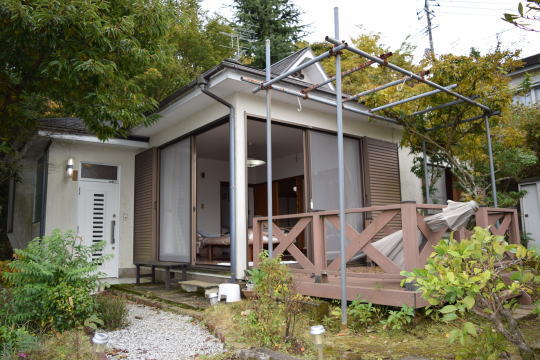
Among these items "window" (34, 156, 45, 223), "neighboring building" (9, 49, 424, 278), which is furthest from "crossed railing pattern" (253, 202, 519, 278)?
"window" (34, 156, 45, 223)

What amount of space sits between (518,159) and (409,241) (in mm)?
6088

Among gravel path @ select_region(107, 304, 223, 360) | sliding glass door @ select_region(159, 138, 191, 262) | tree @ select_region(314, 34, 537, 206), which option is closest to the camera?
gravel path @ select_region(107, 304, 223, 360)

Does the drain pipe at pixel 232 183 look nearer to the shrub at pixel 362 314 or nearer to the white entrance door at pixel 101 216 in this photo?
the shrub at pixel 362 314

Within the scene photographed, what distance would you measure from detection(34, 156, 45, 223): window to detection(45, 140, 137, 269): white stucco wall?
0.19m

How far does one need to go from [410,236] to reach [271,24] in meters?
17.2

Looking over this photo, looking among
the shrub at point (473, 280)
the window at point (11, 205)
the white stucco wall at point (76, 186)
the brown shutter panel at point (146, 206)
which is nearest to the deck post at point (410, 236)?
the shrub at point (473, 280)

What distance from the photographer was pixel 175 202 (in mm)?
7598

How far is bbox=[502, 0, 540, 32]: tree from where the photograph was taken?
7.89ft

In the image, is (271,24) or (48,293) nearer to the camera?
(48,293)

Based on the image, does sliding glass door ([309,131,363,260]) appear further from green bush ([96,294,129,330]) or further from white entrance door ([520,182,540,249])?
white entrance door ([520,182,540,249])

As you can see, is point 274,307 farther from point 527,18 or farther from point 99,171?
point 99,171

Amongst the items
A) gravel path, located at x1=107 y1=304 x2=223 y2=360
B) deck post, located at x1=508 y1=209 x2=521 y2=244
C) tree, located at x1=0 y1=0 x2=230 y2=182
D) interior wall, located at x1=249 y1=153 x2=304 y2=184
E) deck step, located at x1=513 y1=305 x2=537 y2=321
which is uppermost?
tree, located at x1=0 y1=0 x2=230 y2=182

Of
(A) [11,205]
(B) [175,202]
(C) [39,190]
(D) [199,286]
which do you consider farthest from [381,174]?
(A) [11,205]

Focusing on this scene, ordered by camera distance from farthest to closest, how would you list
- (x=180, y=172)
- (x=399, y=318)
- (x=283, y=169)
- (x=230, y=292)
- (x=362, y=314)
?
(x=283, y=169)
(x=180, y=172)
(x=230, y=292)
(x=362, y=314)
(x=399, y=318)
